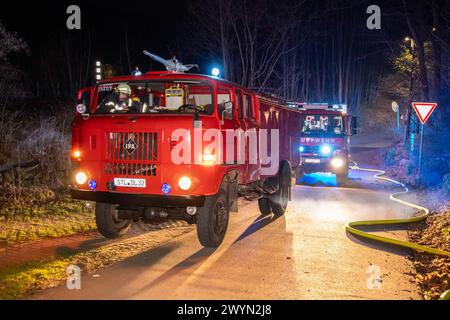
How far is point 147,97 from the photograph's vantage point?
7.49 metres

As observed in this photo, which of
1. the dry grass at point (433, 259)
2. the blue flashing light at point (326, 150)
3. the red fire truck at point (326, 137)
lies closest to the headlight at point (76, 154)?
the dry grass at point (433, 259)

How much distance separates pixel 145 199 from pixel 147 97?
192 cm

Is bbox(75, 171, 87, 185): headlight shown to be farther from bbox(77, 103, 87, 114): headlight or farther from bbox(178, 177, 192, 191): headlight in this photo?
bbox(178, 177, 192, 191): headlight

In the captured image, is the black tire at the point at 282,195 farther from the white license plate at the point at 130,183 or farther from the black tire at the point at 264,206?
the white license plate at the point at 130,183

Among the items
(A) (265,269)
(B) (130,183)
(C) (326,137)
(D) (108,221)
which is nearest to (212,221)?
(A) (265,269)

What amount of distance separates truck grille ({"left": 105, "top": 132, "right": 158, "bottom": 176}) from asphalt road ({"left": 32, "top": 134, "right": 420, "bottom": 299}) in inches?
50.0

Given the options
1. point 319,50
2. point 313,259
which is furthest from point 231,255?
point 319,50

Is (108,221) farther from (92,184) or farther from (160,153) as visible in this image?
(160,153)

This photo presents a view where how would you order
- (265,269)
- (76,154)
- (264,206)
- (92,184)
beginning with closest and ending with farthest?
(265,269), (92,184), (76,154), (264,206)

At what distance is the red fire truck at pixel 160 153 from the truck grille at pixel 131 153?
1 centimetres

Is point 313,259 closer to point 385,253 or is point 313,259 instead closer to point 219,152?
point 385,253

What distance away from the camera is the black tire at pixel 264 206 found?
33.7 ft
